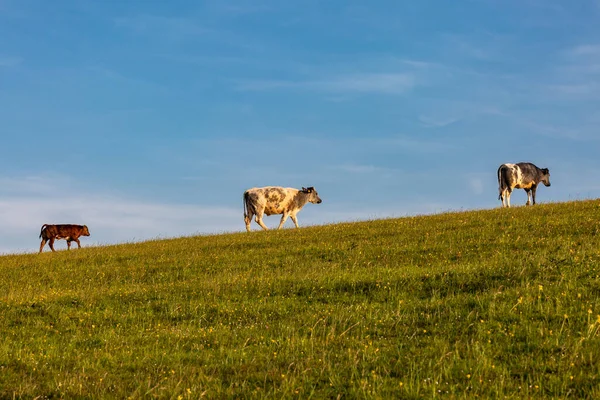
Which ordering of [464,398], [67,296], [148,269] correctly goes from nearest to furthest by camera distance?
[464,398], [67,296], [148,269]

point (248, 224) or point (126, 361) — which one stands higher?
point (248, 224)

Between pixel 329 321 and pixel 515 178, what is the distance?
3059 cm

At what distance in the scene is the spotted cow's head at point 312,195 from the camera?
42562mm

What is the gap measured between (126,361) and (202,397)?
2911mm

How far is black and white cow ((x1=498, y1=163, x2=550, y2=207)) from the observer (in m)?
40.2

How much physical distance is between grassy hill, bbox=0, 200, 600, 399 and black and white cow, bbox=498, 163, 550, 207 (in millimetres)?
15248

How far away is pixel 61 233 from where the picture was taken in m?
40.7

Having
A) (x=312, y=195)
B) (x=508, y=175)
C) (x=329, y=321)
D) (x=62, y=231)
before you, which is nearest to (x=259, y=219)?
(x=312, y=195)

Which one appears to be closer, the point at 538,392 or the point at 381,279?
the point at 538,392

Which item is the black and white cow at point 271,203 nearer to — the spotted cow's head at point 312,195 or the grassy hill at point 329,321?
the spotted cow's head at point 312,195

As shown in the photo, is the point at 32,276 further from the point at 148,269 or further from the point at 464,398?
the point at 464,398

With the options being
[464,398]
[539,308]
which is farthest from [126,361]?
[539,308]

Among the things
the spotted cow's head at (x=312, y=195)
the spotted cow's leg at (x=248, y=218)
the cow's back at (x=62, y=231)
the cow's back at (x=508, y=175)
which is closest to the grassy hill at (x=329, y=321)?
the spotted cow's leg at (x=248, y=218)

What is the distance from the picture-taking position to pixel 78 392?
9.45 metres
